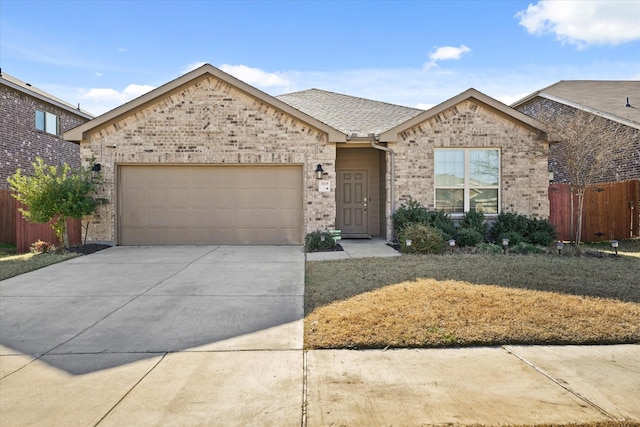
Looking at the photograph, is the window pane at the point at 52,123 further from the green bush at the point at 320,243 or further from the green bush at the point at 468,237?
the green bush at the point at 468,237

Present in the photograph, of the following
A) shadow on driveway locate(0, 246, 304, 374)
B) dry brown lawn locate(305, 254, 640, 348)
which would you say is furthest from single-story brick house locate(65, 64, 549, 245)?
dry brown lawn locate(305, 254, 640, 348)

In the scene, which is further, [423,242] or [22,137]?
[22,137]

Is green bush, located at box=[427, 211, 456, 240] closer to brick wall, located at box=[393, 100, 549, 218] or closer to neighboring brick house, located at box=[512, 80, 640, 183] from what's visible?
brick wall, located at box=[393, 100, 549, 218]

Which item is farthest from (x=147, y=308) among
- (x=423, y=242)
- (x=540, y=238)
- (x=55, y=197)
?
(x=540, y=238)

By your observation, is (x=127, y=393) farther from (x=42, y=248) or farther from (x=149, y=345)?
(x=42, y=248)

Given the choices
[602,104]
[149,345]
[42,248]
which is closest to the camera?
[149,345]

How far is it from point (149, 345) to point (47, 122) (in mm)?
17778

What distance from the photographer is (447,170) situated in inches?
461

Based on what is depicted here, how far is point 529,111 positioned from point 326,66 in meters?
11.6

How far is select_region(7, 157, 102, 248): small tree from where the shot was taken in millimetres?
9961

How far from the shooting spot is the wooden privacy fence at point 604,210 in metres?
12.8

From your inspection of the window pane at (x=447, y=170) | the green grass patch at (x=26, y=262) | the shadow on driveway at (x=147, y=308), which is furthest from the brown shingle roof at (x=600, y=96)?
the green grass patch at (x=26, y=262)

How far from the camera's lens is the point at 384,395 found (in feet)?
9.64

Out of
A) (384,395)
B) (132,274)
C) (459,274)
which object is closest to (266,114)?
(132,274)
